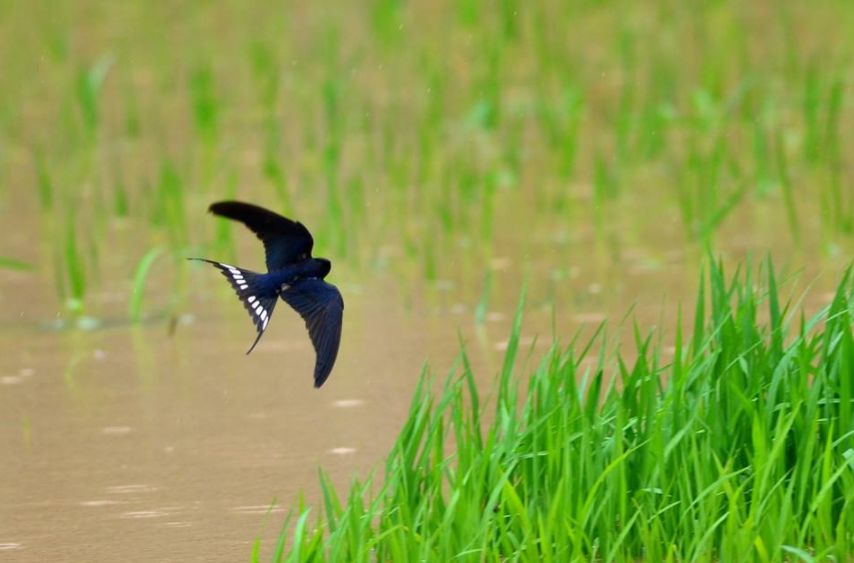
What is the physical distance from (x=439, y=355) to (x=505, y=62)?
460 cm

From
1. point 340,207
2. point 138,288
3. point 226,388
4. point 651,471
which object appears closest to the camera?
point 651,471

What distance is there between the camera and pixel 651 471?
3633mm

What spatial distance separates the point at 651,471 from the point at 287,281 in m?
0.96

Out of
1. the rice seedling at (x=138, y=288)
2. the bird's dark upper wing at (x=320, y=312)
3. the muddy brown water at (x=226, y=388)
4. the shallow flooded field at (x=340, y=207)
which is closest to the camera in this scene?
the bird's dark upper wing at (x=320, y=312)

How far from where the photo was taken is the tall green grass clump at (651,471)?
137 inches

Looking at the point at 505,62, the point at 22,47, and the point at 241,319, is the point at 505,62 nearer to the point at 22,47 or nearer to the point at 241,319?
the point at 22,47

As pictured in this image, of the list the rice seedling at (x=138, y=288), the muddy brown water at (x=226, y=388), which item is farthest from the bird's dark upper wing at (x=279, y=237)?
the rice seedling at (x=138, y=288)

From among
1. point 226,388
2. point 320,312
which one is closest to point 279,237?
point 320,312

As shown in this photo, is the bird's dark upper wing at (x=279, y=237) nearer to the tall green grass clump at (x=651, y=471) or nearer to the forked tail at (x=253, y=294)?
the forked tail at (x=253, y=294)

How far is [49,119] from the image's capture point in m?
9.55

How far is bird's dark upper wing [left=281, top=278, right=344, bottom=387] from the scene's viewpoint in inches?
158

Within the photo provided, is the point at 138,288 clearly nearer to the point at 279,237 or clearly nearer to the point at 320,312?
the point at 279,237

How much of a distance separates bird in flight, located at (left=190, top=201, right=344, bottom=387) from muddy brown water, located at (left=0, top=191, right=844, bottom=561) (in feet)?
1.02

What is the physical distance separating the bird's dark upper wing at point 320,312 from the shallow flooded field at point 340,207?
0.30 m
